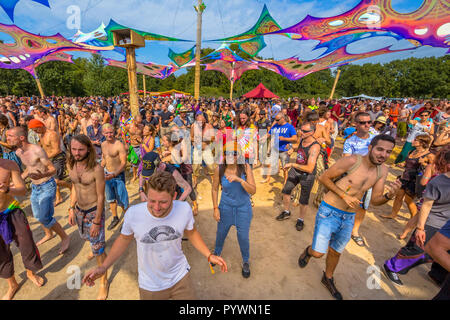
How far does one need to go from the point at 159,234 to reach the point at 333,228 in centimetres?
213

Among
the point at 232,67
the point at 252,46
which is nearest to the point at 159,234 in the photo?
the point at 252,46

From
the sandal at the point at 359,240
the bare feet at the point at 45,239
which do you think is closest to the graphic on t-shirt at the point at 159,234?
the bare feet at the point at 45,239

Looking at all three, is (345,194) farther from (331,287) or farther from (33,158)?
(33,158)

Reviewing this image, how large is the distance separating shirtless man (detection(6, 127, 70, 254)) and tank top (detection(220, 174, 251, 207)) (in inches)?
106

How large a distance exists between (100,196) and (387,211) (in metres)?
6.17

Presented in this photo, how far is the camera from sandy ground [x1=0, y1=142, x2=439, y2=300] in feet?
8.94

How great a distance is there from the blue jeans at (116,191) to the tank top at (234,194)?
243 centimetres

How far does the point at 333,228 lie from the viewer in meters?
2.51

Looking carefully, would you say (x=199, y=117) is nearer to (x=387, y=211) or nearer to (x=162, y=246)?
(x=162, y=246)

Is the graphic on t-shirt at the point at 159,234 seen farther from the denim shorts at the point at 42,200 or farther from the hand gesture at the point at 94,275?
the denim shorts at the point at 42,200

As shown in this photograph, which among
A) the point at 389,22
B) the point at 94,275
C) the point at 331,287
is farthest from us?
the point at 389,22

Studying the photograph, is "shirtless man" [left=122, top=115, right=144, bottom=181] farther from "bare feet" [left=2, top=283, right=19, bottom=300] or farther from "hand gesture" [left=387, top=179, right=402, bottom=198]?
"hand gesture" [left=387, top=179, right=402, bottom=198]

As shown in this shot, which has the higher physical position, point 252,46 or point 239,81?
point 239,81

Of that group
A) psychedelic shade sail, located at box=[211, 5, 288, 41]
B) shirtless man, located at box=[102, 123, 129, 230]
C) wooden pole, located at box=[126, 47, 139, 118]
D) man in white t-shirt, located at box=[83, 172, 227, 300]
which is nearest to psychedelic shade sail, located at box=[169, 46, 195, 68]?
psychedelic shade sail, located at box=[211, 5, 288, 41]
